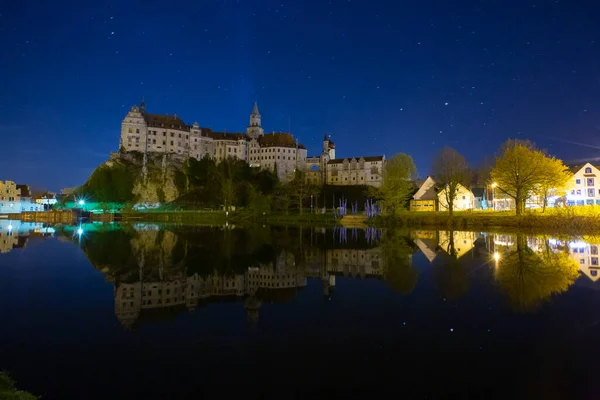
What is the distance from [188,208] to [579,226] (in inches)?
2959

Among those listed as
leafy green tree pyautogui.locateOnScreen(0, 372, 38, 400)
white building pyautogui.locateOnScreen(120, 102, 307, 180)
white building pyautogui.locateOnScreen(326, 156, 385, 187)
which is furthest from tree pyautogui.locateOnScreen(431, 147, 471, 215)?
white building pyautogui.locateOnScreen(120, 102, 307, 180)

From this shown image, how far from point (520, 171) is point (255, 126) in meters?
96.8

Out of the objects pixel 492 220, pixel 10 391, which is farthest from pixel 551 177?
pixel 10 391

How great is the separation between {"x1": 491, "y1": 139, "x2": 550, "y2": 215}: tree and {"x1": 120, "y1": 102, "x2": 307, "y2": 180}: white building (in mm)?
69844

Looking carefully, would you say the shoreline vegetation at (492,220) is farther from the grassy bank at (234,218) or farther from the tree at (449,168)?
the tree at (449,168)

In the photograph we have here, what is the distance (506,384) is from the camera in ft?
16.0

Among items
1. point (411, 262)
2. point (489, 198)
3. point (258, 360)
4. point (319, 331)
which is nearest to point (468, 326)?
point (319, 331)

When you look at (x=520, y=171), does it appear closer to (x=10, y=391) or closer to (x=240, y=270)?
(x=240, y=270)

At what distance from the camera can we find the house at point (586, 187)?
5494 cm

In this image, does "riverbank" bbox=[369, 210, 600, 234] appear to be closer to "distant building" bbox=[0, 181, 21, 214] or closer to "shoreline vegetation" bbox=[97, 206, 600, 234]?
"shoreline vegetation" bbox=[97, 206, 600, 234]

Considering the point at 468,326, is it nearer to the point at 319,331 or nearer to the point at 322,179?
the point at 319,331

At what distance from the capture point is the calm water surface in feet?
16.2

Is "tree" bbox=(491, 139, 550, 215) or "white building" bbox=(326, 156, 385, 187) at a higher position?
"white building" bbox=(326, 156, 385, 187)

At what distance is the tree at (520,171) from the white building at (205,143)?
69.8m
